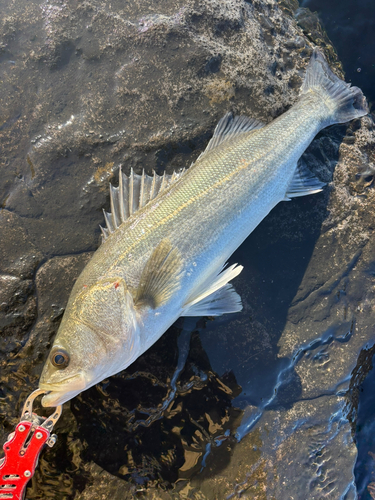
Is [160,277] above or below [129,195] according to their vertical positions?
below

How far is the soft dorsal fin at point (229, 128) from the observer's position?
2943mm

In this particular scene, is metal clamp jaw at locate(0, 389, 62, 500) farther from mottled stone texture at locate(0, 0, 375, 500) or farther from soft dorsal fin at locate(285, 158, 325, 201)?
soft dorsal fin at locate(285, 158, 325, 201)

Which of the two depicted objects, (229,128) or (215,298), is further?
(229,128)

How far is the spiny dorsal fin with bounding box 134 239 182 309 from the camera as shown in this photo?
238 centimetres

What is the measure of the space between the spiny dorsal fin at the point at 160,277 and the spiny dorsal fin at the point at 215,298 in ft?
0.80

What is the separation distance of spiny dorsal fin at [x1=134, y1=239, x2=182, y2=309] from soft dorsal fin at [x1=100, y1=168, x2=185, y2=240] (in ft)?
1.52

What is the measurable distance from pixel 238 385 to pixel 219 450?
24.2 inches

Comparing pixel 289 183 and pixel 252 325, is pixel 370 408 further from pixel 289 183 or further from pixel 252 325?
pixel 289 183

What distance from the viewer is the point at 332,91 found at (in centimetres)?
322

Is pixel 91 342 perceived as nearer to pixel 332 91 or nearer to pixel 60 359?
pixel 60 359

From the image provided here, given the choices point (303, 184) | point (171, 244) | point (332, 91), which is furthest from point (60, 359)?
point (332, 91)

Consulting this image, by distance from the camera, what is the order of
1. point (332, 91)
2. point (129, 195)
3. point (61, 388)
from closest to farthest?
point (61, 388) < point (129, 195) < point (332, 91)

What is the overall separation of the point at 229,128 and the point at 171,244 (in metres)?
1.37

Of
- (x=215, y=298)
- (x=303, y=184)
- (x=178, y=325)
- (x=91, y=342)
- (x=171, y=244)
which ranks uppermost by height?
(x=171, y=244)
